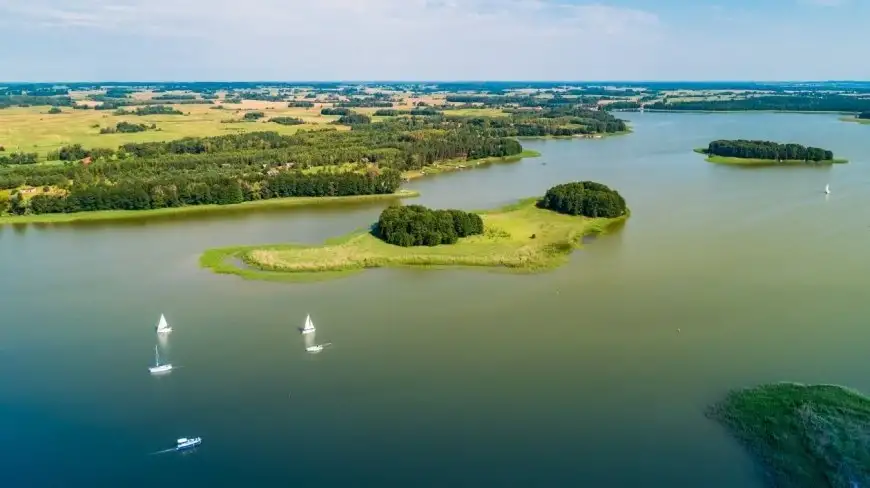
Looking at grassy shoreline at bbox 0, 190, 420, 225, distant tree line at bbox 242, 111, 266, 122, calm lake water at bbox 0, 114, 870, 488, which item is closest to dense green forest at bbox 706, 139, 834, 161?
calm lake water at bbox 0, 114, 870, 488

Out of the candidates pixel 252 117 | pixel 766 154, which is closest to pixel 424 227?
pixel 766 154

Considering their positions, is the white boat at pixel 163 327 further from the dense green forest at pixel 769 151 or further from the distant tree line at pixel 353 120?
the distant tree line at pixel 353 120

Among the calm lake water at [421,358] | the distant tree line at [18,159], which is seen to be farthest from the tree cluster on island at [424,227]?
the distant tree line at [18,159]

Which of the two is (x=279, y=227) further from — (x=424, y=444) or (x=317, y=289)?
(x=424, y=444)

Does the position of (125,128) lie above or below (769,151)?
above

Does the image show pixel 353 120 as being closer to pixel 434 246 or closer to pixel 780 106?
pixel 434 246

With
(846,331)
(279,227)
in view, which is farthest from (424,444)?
(279,227)

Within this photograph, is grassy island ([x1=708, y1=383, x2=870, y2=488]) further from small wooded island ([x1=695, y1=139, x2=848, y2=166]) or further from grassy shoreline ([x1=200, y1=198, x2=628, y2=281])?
→ small wooded island ([x1=695, y1=139, x2=848, y2=166])

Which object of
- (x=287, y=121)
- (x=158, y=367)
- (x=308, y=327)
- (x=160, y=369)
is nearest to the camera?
(x=160, y=369)
